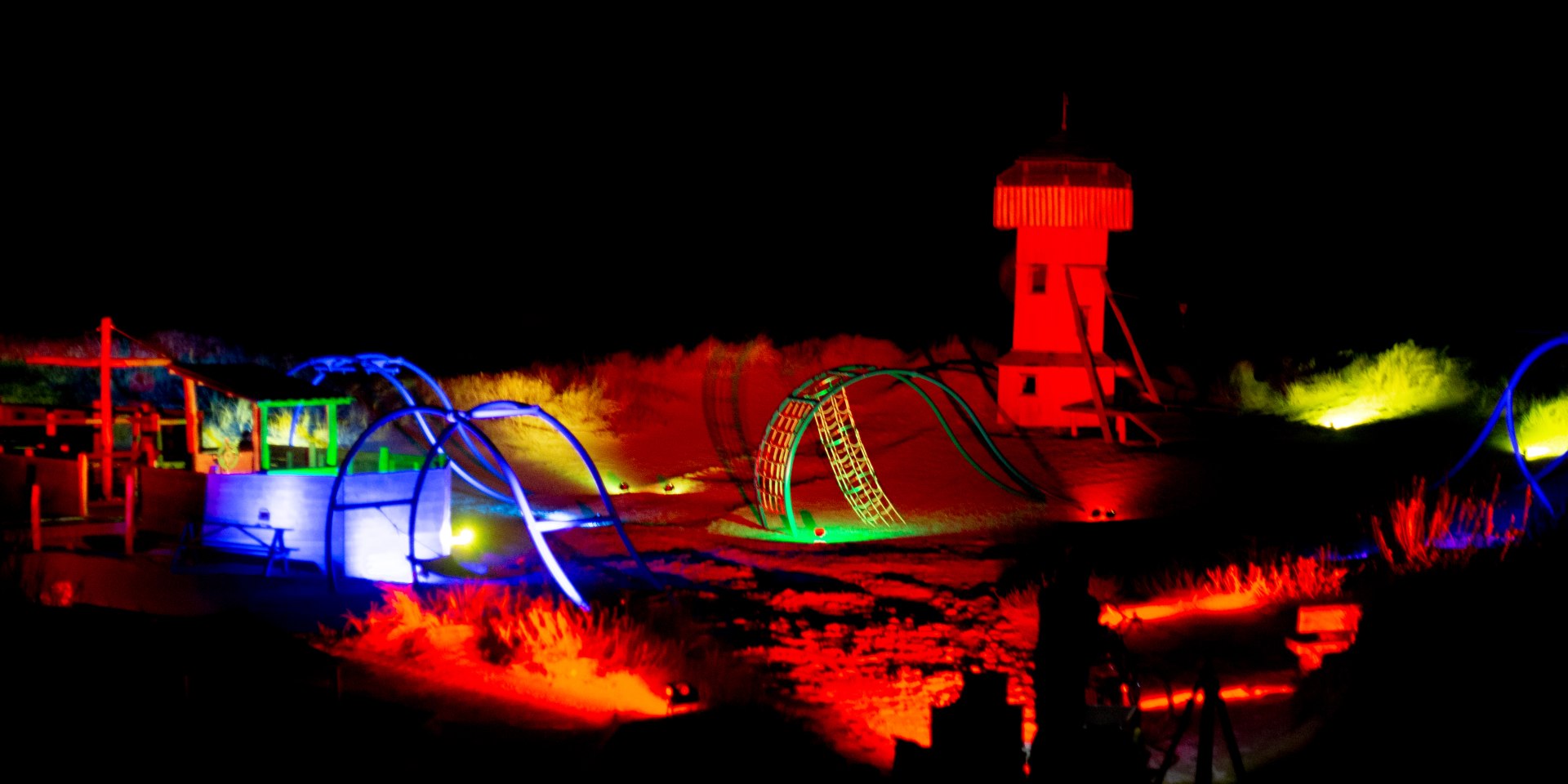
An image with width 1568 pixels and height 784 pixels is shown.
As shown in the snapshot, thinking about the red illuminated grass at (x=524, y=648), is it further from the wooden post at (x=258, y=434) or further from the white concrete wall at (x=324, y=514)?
the wooden post at (x=258, y=434)

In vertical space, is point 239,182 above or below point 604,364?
above

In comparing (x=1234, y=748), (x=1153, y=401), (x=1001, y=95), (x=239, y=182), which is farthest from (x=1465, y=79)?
(x=239, y=182)

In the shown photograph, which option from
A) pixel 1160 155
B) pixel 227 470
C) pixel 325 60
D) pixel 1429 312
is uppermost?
pixel 325 60

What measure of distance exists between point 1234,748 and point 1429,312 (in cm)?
2697

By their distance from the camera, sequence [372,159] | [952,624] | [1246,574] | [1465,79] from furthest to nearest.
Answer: [372,159] → [1465,79] → [1246,574] → [952,624]

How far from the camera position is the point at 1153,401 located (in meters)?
16.6

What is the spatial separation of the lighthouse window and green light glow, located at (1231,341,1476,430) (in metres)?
4.18

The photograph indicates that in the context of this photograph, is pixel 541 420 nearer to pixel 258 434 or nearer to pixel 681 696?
pixel 258 434

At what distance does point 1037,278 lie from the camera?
1812 cm

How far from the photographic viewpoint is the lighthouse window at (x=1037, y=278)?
1808cm

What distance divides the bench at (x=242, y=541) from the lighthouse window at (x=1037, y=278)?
1020 centimetres

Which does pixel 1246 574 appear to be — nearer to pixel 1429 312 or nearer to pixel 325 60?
pixel 1429 312

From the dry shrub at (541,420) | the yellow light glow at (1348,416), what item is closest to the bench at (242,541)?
the dry shrub at (541,420)

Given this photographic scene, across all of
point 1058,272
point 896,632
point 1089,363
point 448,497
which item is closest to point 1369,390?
point 1058,272
